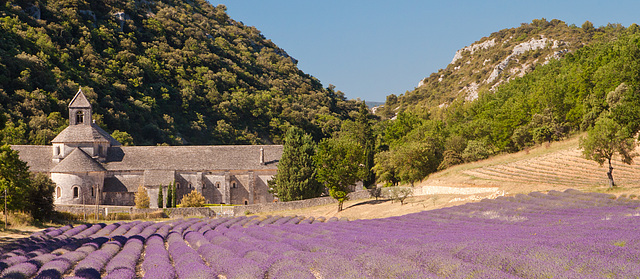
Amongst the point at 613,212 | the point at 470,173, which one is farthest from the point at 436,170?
the point at 613,212

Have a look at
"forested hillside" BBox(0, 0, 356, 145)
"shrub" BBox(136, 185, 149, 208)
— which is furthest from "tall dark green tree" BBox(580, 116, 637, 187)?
"forested hillside" BBox(0, 0, 356, 145)

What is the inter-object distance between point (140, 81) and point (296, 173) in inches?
2740

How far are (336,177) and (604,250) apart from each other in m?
39.7

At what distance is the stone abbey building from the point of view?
188ft

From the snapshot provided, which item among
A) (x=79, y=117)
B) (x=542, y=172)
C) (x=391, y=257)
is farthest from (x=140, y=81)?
(x=391, y=257)

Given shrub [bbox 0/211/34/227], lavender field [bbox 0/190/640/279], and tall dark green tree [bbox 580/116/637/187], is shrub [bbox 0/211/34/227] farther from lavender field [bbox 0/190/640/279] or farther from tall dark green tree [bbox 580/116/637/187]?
tall dark green tree [bbox 580/116/637/187]

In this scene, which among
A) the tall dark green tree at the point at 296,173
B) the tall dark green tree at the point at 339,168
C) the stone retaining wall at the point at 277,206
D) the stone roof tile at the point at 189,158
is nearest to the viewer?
the tall dark green tree at the point at 339,168

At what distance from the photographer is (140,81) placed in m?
112

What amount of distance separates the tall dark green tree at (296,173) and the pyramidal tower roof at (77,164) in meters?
22.3

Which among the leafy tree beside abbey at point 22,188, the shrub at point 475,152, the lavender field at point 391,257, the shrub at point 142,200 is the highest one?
the shrub at point 475,152

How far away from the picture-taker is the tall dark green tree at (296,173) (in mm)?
57625

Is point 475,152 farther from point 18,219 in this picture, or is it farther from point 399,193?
point 18,219

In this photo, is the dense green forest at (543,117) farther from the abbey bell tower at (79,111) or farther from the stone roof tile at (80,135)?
the abbey bell tower at (79,111)

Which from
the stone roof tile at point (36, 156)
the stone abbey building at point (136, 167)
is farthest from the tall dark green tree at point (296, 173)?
the stone roof tile at point (36, 156)
